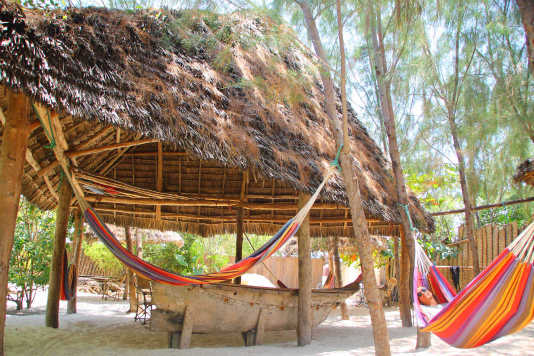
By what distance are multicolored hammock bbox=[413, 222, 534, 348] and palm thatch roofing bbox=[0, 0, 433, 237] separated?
58.5 inches

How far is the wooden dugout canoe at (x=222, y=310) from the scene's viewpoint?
3.17 m

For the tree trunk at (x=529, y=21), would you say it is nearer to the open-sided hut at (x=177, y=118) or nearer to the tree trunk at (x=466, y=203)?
the open-sided hut at (x=177, y=118)

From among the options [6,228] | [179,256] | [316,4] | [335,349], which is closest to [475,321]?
[335,349]

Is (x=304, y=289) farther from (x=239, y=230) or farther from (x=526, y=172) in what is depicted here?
(x=526, y=172)

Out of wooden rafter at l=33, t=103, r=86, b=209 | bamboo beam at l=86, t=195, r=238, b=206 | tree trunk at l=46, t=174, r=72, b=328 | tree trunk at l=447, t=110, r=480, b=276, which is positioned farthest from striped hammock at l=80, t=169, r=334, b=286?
tree trunk at l=447, t=110, r=480, b=276

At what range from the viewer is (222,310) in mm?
3393

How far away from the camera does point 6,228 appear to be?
234 centimetres

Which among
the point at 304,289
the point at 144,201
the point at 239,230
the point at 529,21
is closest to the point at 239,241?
the point at 239,230

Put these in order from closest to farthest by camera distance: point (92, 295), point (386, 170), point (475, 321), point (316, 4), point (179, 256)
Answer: point (475, 321) < point (316, 4) < point (386, 170) < point (179, 256) < point (92, 295)

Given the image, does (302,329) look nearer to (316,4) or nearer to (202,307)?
(202,307)

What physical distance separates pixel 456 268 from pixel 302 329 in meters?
3.89

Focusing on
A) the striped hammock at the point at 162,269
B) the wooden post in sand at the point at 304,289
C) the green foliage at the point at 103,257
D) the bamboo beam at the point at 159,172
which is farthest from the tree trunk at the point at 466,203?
the green foliage at the point at 103,257

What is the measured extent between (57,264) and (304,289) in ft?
7.28

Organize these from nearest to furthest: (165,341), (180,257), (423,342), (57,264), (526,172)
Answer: (423,342), (165,341), (57,264), (526,172), (180,257)
